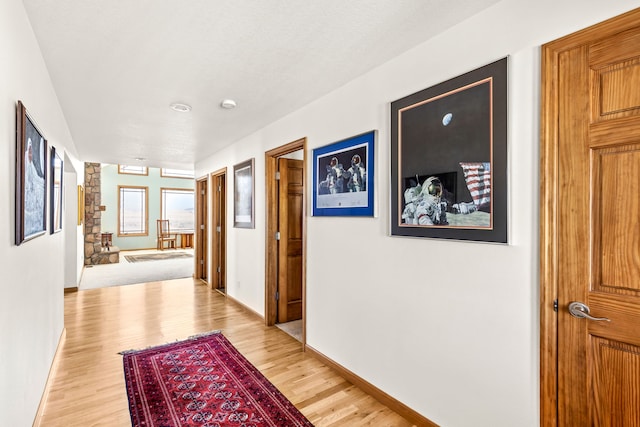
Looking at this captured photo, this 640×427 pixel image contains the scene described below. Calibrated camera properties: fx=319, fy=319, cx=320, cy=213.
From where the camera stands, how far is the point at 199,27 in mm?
1800

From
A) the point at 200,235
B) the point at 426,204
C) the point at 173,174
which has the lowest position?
the point at 200,235

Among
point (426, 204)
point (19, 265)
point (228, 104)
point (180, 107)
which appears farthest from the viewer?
point (180, 107)

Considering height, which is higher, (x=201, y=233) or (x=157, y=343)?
(x=201, y=233)

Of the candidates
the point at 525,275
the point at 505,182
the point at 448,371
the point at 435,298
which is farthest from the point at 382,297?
the point at 505,182

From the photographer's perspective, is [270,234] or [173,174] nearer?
[270,234]

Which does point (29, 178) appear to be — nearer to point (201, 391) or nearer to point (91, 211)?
point (201, 391)

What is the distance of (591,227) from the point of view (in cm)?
133

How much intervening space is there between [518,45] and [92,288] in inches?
267

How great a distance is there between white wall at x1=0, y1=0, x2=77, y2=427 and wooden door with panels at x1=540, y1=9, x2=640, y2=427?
7.59 feet

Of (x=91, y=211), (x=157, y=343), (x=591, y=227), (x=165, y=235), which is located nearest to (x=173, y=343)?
(x=157, y=343)

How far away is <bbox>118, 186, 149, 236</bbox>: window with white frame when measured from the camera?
11.0 meters

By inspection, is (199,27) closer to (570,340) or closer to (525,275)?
(525,275)

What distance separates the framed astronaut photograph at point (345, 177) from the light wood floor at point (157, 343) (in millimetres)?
1362

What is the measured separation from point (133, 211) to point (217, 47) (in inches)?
435
